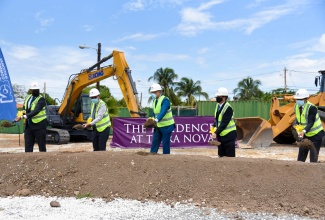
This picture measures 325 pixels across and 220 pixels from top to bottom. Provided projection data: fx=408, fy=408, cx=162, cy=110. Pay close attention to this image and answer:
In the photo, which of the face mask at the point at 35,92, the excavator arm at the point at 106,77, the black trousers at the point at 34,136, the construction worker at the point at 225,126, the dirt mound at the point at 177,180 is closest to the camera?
the dirt mound at the point at 177,180

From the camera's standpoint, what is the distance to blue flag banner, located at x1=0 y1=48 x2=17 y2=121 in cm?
1509

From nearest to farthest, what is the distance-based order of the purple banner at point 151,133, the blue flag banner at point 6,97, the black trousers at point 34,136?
the black trousers at point 34,136
the purple banner at point 151,133
the blue flag banner at point 6,97

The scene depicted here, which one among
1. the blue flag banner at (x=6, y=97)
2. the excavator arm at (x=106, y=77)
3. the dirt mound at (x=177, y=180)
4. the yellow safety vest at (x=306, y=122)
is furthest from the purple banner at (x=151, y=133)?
the dirt mound at (x=177, y=180)

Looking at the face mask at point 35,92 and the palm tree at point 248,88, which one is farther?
the palm tree at point 248,88

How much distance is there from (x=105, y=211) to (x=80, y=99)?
45.3ft

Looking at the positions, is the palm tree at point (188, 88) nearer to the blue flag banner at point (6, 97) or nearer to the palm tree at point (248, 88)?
the palm tree at point (248, 88)

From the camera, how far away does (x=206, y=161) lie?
622 cm

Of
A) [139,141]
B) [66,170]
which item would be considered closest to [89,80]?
[139,141]

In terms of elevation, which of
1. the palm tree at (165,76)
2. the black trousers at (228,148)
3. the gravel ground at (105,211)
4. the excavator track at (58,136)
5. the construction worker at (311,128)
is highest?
the palm tree at (165,76)

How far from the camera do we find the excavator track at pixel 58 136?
17234mm

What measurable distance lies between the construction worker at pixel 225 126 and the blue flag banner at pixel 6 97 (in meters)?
10.2

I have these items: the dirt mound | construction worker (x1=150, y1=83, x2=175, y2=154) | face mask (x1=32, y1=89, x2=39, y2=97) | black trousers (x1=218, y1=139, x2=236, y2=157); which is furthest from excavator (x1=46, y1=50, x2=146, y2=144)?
the dirt mound

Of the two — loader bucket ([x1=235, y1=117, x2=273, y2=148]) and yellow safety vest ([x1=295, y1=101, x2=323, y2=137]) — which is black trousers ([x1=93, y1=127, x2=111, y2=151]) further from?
loader bucket ([x1=235, y1=117, x2=273, y2=148])

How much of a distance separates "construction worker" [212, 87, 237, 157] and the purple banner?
721 cm
